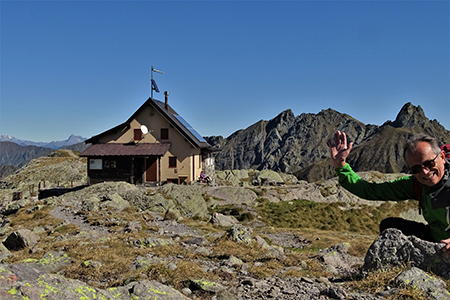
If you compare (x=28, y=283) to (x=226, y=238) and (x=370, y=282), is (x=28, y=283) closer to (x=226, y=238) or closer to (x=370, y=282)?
(x=370, y=282)

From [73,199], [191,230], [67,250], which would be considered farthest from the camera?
[73,199]

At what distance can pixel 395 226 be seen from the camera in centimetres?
654

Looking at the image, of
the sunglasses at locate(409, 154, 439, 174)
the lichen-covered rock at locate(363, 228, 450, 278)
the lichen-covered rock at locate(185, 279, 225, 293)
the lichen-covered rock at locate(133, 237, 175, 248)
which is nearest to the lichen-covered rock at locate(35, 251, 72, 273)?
the lichen-covered rock at locate(133, 237, 175, 248)

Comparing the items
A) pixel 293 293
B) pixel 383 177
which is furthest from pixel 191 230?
pixel 383 177

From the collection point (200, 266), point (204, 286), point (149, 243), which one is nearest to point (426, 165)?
point (204, 286)

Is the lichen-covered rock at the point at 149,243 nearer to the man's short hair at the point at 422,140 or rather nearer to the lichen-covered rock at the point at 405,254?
the lichen-covered rock at the point at 405,254

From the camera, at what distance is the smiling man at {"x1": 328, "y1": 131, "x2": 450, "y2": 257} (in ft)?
16.0

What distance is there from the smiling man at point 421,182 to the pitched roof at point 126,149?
32.6 m

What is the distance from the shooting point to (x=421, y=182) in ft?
16.6

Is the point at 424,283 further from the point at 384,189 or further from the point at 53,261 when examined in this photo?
the point at 53,261

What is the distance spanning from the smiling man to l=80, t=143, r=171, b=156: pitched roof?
3261cm

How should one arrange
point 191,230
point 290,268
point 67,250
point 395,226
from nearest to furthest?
1. point 395,226
2. point 290,268
3. point 67,250
4. point 191,230

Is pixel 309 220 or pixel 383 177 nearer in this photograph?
pixel 309 220

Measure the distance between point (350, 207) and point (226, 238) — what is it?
21.4 metres
